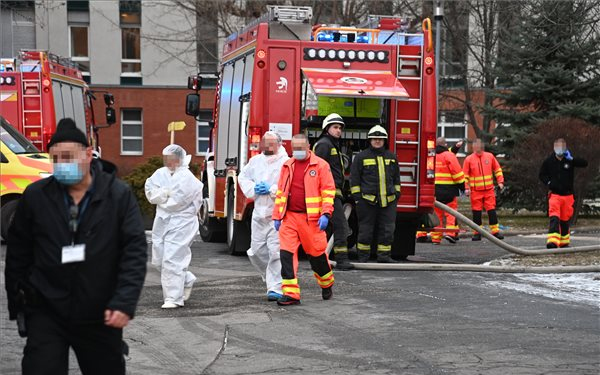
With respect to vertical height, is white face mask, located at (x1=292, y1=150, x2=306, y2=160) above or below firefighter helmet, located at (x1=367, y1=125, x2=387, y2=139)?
below

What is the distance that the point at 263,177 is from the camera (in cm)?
1185

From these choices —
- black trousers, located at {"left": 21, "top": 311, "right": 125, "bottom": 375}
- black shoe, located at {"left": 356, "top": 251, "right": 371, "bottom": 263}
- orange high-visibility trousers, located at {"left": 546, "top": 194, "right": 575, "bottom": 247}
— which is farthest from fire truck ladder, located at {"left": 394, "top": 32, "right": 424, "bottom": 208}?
black trousers, located at {"left": 21, "top": 311, "right": 125, "bottom": 375}

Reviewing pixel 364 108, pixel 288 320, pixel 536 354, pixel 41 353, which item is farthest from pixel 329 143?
pixel 41 353

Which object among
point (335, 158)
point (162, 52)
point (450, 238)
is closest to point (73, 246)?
point (335, 158)

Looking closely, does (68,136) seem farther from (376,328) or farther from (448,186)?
(448,186)

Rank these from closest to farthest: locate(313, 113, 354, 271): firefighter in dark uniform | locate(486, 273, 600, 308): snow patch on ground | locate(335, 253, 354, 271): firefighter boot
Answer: locate(486, 273, 600, 308): snow patch on ground < locate(313, 113, 354, 271): firefighter in dark uniform < locate(335, 253, 354, 271): firefighter boot

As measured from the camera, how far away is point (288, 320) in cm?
970

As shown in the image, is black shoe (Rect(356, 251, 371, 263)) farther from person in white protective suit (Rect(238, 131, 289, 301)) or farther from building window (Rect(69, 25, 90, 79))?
building window (Rect(69, 25, 90, 79))

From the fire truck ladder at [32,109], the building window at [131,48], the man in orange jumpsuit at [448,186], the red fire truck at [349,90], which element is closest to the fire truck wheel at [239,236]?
the red fire truck at [349,90]

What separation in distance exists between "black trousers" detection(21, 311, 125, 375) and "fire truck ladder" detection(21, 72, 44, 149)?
54.0 ft

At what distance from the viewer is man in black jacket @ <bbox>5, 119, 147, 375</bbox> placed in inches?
207

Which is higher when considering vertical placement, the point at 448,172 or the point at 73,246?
the point at 73,246

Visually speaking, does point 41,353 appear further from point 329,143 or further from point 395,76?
point 395,76

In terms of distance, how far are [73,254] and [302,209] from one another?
5.63 meters
